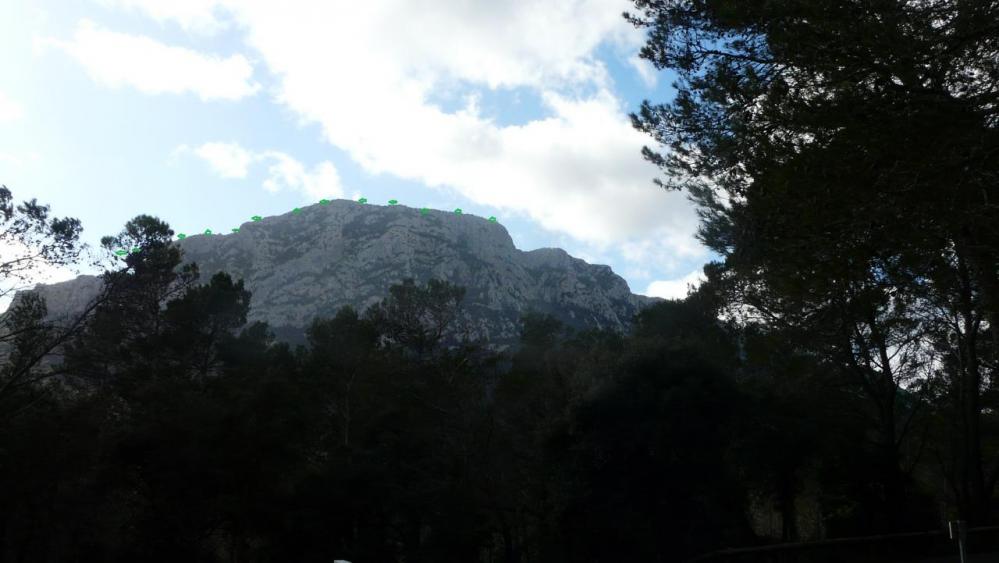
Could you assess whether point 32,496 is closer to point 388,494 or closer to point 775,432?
point 388,494


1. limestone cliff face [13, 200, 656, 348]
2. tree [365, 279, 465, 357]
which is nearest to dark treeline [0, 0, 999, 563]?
tree [365, 279, 465, 357]

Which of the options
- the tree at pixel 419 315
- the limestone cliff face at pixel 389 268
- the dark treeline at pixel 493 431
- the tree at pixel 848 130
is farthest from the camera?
the limestone cliff face at pixel 389 268

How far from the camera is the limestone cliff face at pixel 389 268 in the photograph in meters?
103

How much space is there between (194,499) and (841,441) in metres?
20.3

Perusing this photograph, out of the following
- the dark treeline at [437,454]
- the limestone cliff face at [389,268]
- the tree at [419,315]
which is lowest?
the dark treeline at [437,454]

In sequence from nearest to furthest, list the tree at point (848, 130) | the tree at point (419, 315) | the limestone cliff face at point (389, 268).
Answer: the tree at point (848, 130)
the tree at point (419, 315)
the limestone cliff face at point (389, 268)

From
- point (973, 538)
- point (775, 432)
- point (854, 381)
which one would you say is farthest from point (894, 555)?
point (854, 381)

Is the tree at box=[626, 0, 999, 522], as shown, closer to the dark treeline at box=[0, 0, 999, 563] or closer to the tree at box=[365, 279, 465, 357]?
the dark treeline at box=[0, 0, 999, 563]

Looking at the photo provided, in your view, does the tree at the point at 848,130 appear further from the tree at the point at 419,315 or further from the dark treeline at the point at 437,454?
the tree at the point at 419,315

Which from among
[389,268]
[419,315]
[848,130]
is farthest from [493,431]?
[389,268]

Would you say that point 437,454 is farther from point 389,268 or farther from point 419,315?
point 389,268

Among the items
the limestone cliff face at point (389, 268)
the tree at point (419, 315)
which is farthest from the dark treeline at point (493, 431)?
the limestone cliff face at point (389, 268)

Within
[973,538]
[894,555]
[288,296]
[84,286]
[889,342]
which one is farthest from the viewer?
[288,296]

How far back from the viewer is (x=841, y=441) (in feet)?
76.4
